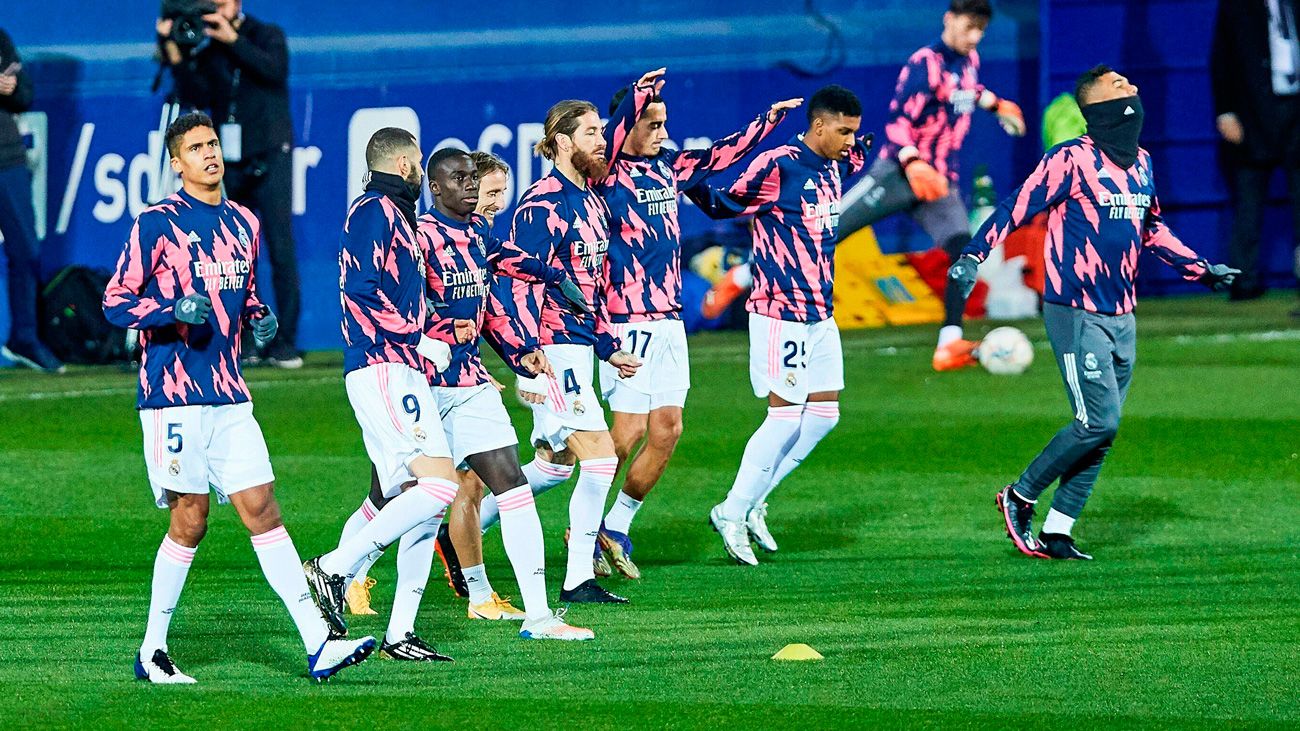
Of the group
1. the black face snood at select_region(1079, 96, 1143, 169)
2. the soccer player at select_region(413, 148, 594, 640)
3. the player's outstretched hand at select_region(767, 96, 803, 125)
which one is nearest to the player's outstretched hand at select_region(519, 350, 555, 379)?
the soccer player at select_region(413, 148, 594, 640)

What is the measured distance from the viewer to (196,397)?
695 cm

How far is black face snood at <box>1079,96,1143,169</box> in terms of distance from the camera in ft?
30.9

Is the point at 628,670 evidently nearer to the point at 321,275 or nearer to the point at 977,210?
the point at 321,275

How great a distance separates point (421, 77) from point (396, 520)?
34.7ft

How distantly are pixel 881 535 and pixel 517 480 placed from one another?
110 inches

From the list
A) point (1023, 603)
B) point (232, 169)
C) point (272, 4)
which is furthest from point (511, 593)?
point (272, 4)

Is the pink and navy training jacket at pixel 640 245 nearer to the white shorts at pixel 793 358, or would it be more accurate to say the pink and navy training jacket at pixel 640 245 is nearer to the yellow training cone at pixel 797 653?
the white shorts at pixel 793 358

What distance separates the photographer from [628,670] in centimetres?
718

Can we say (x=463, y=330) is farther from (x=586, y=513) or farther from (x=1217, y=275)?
(x=1217, y=275)

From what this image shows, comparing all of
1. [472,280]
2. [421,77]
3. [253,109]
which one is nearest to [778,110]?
[472,280]

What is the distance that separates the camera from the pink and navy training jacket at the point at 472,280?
779 centimetres

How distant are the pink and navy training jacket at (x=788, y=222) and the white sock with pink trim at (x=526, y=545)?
Result: 2249mm

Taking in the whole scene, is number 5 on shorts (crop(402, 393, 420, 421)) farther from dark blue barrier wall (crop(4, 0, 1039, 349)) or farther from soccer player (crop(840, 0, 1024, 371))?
dark blue barrier wall (crop(4, 0, 1039, 349))

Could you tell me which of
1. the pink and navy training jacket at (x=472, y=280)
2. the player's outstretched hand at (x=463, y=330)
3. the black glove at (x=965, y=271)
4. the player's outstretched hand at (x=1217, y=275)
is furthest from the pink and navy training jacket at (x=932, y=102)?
the player's outstretched hand at (x=463, y=330)
